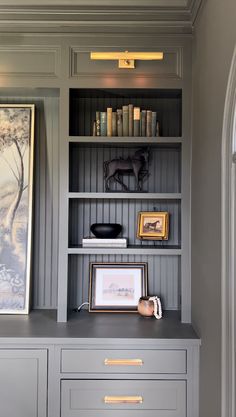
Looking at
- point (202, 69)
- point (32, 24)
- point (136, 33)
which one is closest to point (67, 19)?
point (32, 24)

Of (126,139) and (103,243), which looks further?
(103,243)

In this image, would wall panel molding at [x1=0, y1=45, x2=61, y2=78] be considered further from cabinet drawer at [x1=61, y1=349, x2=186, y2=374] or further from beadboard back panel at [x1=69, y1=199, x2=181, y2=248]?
cabinet drawer at [x1=61, y1=349, x2=186, y2=374]

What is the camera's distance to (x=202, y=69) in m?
2.03

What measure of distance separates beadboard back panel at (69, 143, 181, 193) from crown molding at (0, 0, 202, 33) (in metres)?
0.75

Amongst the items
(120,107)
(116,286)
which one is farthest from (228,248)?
(120,107)

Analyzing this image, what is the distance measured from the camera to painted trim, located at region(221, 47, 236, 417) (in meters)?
1.46

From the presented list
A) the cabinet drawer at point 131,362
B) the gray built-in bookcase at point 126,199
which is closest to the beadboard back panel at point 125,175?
the gray built-in bookcase at point 126,199

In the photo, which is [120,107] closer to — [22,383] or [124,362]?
[124,362]

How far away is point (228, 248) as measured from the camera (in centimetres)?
152

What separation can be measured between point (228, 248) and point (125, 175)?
1280mm

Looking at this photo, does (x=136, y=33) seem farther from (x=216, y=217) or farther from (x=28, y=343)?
(x=28, y=343)

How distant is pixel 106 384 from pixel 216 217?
1048 mm

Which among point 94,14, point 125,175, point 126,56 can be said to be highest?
point 94,14

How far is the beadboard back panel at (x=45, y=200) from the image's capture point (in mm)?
2684
